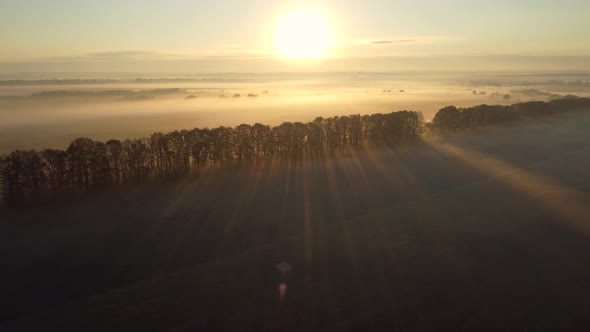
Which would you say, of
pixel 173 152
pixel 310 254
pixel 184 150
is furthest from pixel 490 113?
pixel 310 254

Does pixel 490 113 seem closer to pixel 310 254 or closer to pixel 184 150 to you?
pixel 184 150

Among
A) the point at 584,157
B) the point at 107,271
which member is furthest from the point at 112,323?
the point at 584,157

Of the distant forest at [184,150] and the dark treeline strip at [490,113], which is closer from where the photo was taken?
the distant forest at [184,150]

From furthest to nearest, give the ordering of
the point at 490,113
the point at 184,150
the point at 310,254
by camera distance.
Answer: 1. the point at 490,113
2. the point at 184,150
3. the point at 310,254

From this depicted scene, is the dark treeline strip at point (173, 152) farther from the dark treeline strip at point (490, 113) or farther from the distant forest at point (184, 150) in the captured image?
the dark treeline strip at point (490, 113)

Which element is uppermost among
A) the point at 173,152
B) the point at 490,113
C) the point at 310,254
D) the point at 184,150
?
the point at 490,113

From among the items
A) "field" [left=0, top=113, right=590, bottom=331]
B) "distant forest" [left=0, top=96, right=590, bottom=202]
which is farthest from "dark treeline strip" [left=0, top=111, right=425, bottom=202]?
"field" [left=0, top=113, right=590, bottom=331]

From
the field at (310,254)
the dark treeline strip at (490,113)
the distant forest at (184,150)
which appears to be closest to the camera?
the field at (310,254)

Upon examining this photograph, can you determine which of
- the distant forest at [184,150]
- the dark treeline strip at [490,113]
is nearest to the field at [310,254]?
the distant forest at [184,150]
